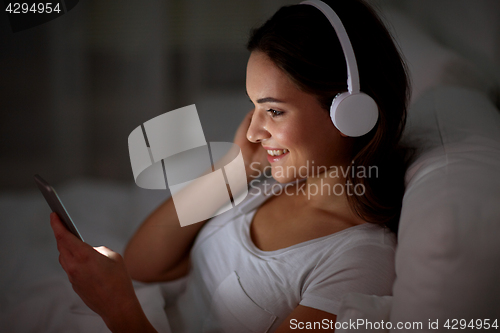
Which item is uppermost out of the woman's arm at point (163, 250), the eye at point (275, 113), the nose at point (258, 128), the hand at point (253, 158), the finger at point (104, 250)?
the eye at point (275, 113)

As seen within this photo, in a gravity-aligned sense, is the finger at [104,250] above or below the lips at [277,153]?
below

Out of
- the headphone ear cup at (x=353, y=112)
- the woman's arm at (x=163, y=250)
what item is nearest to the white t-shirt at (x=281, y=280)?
the woman's arm at (x=163, y=250)

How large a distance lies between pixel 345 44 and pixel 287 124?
0.16 m

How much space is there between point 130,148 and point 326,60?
0.39 m

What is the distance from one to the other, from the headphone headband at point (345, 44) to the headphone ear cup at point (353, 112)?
16 millimetres

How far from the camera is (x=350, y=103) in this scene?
0.55 m

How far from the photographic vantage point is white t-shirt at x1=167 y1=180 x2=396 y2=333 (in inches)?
22.4

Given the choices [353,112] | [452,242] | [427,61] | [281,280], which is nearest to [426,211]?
[452,242]

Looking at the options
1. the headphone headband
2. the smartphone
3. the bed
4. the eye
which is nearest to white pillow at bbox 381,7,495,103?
the bed

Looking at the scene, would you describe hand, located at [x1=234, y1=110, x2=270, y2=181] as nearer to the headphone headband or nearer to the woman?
the woman

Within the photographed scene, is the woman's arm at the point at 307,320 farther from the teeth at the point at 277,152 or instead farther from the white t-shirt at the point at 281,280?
the teeth at the point at 277,152

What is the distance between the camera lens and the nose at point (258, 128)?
60 cm

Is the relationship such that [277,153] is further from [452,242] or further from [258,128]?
[452,242]

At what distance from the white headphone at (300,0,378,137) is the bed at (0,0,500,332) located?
128 millimetres
